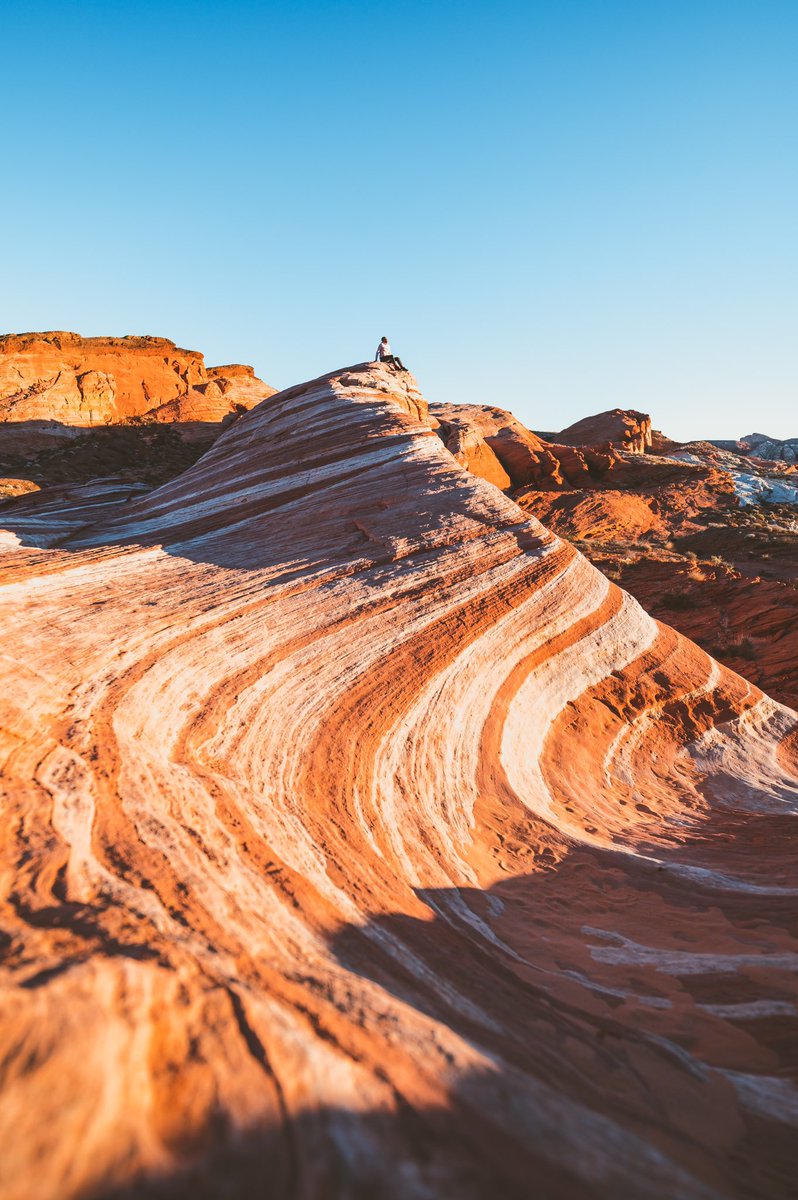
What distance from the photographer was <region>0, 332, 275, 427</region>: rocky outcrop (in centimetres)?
2805

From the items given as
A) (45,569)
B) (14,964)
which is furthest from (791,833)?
(45,569)

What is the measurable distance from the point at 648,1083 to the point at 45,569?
7123 millimetres

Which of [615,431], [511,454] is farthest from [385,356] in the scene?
[615,431]

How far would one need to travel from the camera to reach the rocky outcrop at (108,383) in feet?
92.0

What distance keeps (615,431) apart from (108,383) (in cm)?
3407

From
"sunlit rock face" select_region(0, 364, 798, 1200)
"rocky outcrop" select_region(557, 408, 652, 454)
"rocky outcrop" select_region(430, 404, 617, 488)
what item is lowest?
"sunlit rock face" select_region(0, 364, 798, 1200)

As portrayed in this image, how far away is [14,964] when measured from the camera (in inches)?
84.4

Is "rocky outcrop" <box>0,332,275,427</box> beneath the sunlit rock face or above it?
above

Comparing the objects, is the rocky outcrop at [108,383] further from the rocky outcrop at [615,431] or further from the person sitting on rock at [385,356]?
the rocky outcrop at [615,431]

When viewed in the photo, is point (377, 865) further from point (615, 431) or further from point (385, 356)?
point (615, 431)

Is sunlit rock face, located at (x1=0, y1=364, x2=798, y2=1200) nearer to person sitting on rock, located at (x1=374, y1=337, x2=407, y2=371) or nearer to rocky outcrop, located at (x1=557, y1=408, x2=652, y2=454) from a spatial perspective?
person sitting on rock, located at (x1=374, y1=337, x2=407, y2=371)

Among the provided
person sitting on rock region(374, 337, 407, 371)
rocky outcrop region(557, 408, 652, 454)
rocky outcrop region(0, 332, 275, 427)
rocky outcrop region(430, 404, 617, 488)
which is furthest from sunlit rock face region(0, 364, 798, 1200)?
rocky outcrop region(557, 408, 652, 454)

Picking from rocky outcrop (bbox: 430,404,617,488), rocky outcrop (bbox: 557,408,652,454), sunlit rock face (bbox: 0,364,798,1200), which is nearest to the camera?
sunlit rock face (bbox: 0,364,798,1200)

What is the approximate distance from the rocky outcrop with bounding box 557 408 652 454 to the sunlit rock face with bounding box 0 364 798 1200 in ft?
128
